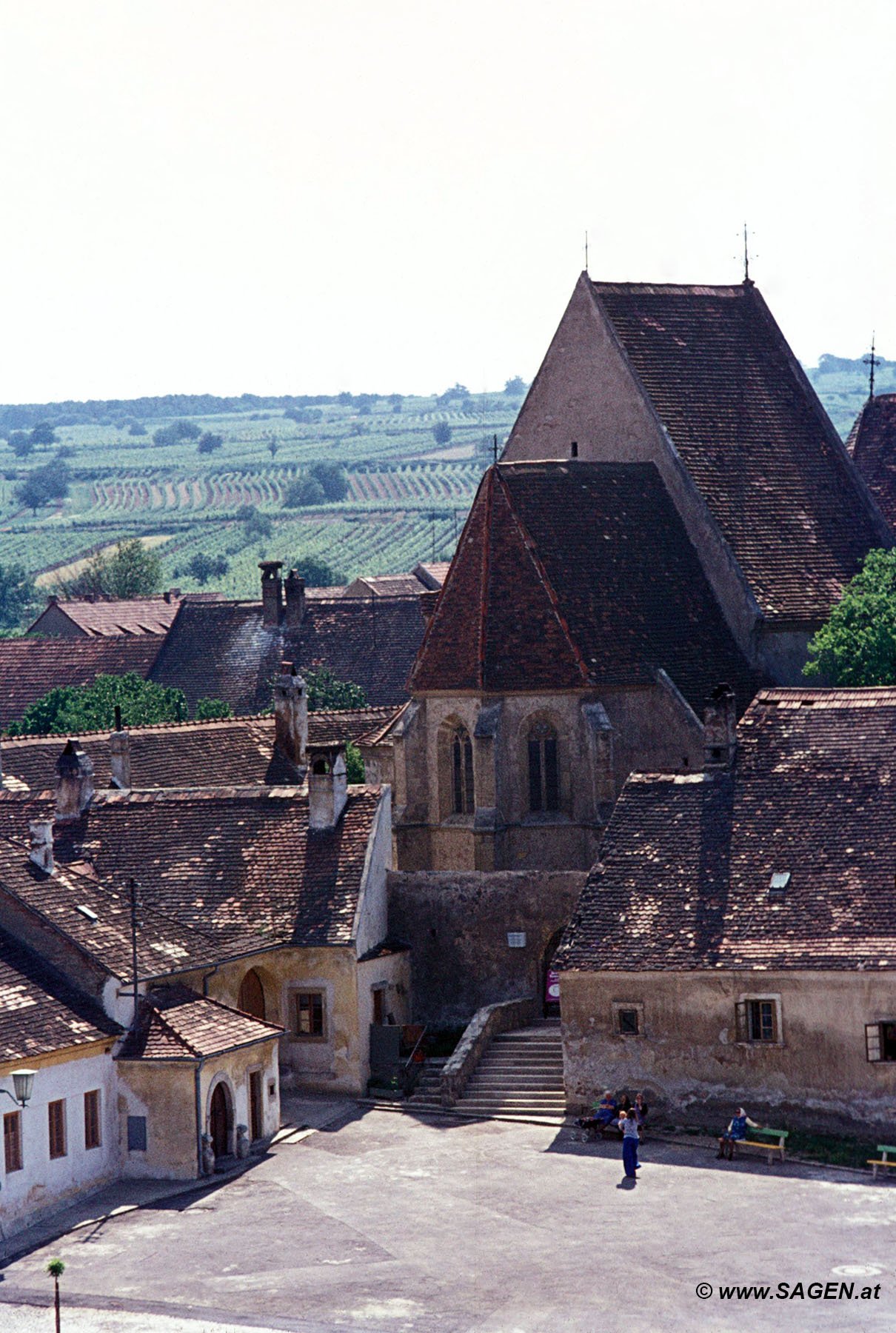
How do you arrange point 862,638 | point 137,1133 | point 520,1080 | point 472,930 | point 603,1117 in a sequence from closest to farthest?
point 137,1133
point 603,1117
point 520,1080
point 472,930
point 862,638

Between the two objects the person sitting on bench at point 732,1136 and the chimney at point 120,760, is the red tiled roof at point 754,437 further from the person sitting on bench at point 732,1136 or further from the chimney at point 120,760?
the person sitting on bench at point 732,1136

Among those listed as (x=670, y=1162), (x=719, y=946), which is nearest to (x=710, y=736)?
(x=719, y=946)

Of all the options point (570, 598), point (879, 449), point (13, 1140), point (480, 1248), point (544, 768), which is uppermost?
point (879, 449)

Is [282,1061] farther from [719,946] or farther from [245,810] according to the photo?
[719,946]

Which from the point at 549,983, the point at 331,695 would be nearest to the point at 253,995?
the point at 549,983

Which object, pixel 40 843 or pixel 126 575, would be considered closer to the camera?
pixel 40 843

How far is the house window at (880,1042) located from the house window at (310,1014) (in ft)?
39.0

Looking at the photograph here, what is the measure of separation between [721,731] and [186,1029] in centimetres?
1264

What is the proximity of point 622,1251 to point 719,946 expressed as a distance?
9090 millimetres

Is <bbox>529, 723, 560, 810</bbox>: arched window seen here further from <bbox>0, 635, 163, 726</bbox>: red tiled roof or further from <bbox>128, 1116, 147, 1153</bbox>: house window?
<bbox>0, 635, 163, 726</bbox>: red tiled roof

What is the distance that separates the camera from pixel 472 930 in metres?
53.8

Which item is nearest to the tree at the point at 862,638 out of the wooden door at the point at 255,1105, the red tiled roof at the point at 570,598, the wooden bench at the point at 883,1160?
the red tiled roof at the point at 570,598

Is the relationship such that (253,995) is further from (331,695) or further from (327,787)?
(331,695)

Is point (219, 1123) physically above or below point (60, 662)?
below
